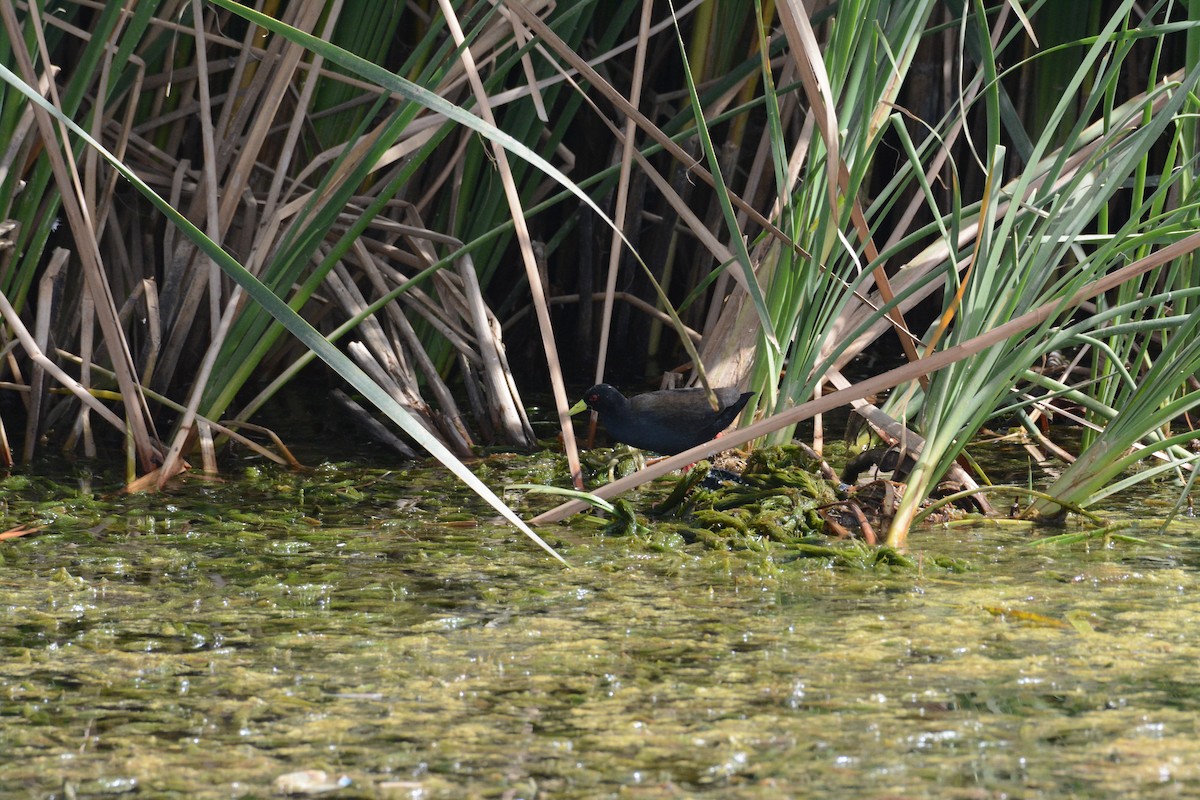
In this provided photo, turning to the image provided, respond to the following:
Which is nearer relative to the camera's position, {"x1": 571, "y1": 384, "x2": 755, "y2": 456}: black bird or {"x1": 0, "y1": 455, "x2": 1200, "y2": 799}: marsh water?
{"x1": 0, "y1": 455, "x2": 1200, "y2": 799}: marsh water

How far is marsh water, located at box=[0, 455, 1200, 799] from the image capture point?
53.3 inches

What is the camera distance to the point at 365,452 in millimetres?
3326

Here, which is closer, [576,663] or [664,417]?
[576,663]

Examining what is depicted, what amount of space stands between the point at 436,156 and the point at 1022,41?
1745 mm

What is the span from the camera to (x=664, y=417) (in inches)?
118

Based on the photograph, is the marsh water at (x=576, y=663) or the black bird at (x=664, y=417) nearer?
the marsh water at (x=576, y=663)

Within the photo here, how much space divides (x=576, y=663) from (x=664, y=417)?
1345mm

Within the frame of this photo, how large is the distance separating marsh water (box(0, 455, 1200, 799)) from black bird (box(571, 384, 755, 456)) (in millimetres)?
523

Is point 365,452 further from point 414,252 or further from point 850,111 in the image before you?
point 850,111

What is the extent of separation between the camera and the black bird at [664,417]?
9.70ft

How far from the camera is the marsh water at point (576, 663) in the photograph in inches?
53.3

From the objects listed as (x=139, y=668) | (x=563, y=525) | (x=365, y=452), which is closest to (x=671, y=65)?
(x=365, y=452)

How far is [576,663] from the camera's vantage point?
1705 mm

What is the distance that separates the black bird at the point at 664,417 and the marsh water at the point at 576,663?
0.52m
